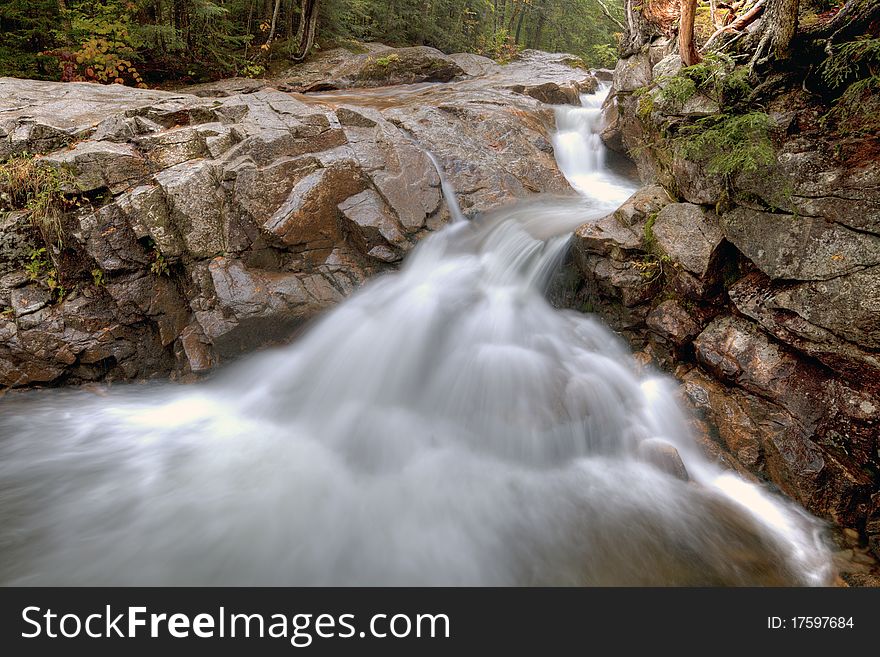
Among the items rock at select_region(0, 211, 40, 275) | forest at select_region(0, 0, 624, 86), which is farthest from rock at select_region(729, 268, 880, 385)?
rock at select_region(0, 211, 40, 275)

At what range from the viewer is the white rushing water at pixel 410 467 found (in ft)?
10.4

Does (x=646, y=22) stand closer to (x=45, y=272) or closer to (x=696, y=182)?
(x=696, y=182)

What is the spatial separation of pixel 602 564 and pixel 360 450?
2338mm

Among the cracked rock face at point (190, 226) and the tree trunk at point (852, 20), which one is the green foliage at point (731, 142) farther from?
the cracked rock face at point (190, 226)

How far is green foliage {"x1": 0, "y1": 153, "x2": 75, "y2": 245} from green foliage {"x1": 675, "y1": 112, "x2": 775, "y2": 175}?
7.02m

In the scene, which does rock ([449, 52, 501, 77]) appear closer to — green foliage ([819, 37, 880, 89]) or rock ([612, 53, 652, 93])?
rock ([612, 53, 652, 93])

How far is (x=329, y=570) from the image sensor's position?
3.08 metres

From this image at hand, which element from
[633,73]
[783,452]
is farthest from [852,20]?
[633,73]

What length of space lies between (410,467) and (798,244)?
150 inches

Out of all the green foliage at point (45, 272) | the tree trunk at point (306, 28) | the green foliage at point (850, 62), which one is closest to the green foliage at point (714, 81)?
the green foliage at point (850, 62)

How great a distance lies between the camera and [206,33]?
38.4 feet

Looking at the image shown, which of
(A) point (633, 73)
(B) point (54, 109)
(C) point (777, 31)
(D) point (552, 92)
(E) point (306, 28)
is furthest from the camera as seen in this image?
(E) point (306, 28)

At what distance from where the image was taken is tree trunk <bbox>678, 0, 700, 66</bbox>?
12.5 ft

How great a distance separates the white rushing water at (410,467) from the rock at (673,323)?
0.48m
